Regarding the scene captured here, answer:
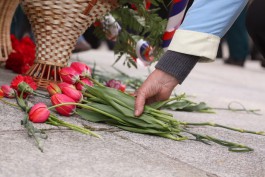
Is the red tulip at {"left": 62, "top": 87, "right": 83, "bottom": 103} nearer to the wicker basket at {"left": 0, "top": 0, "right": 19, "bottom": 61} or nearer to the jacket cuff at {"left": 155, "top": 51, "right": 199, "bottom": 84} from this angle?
the jacket cuff at {"left": 155, "top": 51, "right": 199, "bottom": 84}

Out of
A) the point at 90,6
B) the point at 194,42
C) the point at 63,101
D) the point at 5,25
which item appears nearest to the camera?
the point at 194,42

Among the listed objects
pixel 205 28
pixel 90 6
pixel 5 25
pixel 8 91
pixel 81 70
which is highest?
pixel 205 28

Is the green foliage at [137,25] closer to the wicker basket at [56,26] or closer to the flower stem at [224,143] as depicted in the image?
the wicker basket at [56,26]

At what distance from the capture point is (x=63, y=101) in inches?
62.0

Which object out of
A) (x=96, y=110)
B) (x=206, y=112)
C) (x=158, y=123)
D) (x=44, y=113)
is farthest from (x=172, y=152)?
(x=206, y=112)

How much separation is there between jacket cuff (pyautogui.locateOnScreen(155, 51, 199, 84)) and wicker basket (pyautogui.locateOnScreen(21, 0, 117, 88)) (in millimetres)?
647

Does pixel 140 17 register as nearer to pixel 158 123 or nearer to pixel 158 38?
pixel 158 38

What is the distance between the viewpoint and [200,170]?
1.36 meters

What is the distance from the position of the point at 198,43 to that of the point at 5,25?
1.71 m

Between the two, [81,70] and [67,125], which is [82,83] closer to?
[81,70]

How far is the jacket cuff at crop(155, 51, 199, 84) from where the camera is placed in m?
1.47

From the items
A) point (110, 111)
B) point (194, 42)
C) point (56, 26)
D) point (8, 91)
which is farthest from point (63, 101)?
point (56, 26)

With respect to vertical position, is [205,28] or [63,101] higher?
[205,28]

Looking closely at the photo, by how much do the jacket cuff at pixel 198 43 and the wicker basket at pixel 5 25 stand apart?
1.57m
